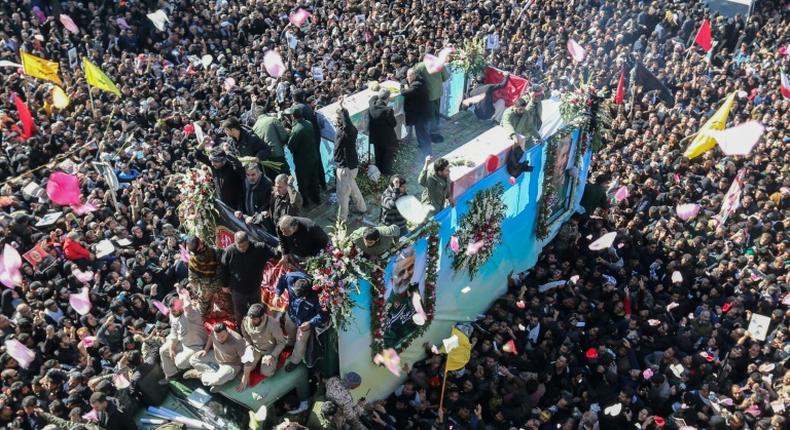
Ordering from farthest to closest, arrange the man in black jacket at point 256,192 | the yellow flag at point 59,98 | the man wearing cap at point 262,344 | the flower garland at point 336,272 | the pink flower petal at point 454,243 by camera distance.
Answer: the yellow flag at point 59,98
the pink flower petal at point 454,243
the man in black jacket at point 256,192
the man wearing cap at point 262,344
the flower garland at point 336,272

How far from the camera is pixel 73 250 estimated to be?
446 inches

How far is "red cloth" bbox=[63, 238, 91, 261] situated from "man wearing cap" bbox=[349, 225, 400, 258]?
16.7ft

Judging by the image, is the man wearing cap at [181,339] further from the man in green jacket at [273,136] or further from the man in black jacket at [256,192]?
the man in green jacket at [273,136]

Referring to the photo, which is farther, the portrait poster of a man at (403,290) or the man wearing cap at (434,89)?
the man wearing cap at (434,89)

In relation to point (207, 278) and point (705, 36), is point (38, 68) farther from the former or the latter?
point (705, 36)

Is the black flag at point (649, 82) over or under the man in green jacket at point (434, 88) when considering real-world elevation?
under

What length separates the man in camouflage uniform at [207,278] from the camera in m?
9.10

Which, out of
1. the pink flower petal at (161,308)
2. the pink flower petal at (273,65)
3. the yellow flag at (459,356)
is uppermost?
the pink flower petal at (273,65)

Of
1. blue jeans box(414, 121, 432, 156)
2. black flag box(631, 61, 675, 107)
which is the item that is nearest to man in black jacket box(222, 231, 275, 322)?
blue jeans box(414, 121, 432, 156)

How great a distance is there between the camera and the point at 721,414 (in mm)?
9734

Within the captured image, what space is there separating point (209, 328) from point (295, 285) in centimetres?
186

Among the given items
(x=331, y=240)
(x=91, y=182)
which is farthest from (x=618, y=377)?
(x=91, y=182)

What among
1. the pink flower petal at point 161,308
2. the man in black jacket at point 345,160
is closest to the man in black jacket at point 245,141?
the man in black jacket at point 345,160

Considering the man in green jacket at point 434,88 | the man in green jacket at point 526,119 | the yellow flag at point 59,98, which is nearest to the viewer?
the man in green jacket at point 526,119
